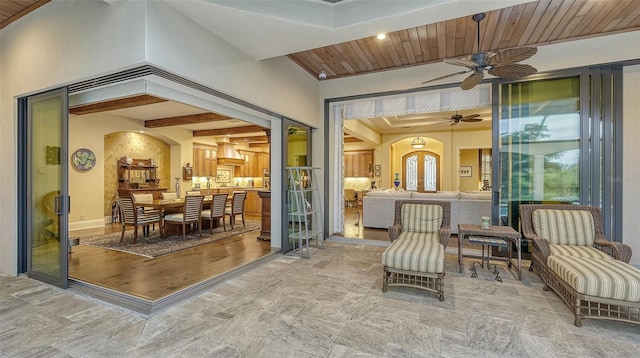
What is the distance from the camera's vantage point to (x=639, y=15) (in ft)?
10.8

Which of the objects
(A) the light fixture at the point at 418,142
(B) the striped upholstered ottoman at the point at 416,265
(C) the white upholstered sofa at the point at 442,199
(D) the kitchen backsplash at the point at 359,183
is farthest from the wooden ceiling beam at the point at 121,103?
(D) the kitchen backsplash at the point at 359,183

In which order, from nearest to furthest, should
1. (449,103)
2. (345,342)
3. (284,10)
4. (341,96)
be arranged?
(345,342), (284,10), (449,103), (341,96)

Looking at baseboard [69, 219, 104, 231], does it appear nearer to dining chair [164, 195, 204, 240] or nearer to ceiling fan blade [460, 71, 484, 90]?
dining chair [164, 195, 204, 240]

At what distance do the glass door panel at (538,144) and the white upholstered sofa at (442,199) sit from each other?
145 cm

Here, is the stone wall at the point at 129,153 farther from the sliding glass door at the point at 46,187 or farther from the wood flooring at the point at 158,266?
Result: the sliding glass door at the point at 46,187

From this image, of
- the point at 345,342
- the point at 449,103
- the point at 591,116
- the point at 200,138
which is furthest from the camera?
the point at 200,138

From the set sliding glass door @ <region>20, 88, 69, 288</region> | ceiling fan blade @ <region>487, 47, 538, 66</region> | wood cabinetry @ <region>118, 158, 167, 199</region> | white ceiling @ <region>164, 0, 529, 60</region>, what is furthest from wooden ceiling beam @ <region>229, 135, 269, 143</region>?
ceiling fan blade @ <region>487, 47, 538, 66</region>

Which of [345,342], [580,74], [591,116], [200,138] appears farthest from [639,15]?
[200,138]

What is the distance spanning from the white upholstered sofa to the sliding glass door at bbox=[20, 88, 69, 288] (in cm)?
532

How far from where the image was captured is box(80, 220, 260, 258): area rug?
465 centimetres

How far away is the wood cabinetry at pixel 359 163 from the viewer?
1177 centimetres

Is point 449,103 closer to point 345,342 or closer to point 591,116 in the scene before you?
point 591,116

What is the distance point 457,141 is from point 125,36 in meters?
9.75

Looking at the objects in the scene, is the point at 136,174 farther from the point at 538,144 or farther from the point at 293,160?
the point at 538,144
